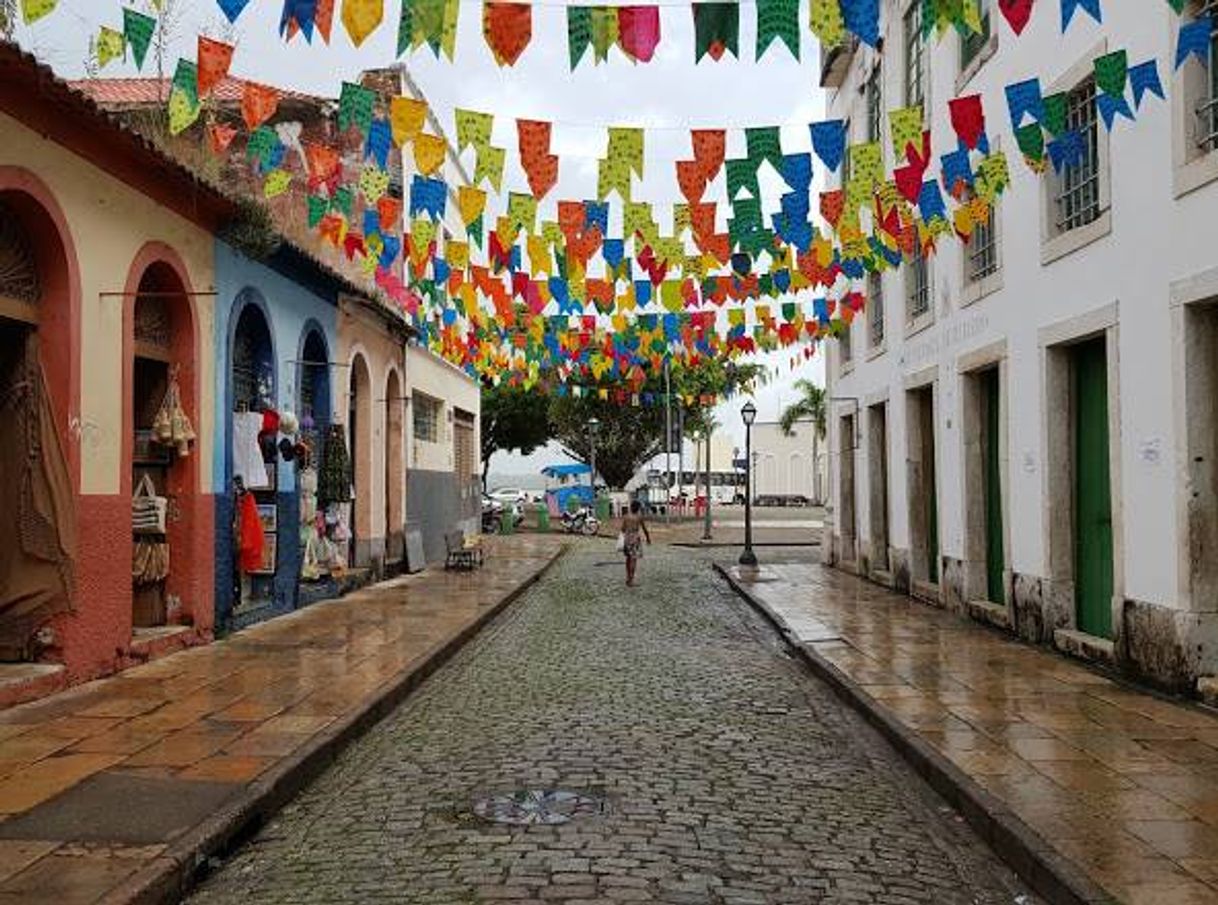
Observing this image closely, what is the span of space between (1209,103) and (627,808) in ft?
21.9

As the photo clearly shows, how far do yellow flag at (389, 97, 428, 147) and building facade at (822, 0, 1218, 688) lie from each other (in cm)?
551

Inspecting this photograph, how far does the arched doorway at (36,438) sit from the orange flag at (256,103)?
1.68 metres

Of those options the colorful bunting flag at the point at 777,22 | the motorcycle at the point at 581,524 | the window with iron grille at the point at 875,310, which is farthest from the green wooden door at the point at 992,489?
the motorcycle at the point at 581,524

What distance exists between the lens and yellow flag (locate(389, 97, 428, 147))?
9.23m

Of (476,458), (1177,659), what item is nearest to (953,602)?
(1177,659)

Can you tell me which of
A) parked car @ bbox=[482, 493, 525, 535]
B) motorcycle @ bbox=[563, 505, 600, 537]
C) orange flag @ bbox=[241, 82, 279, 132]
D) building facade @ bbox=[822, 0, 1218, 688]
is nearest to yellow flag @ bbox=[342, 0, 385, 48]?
orange flag @ bbox=[241, 82, 279, 132]

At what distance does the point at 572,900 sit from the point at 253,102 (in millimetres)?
6957

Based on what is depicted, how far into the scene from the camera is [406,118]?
9266 millimetres

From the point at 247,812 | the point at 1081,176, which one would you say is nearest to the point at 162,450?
the point at 247,812

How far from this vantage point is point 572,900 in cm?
453

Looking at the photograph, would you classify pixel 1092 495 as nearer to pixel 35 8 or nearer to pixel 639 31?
pixel 639 31

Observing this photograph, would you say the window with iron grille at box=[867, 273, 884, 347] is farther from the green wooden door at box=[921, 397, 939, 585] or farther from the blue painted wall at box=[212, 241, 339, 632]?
the blue painted wall at box=[212, 241, 339, 632]

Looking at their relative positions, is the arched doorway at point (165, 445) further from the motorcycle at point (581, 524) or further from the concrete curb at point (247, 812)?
the motorcycle at point (581, 524)

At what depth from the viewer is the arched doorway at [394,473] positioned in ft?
65.0
